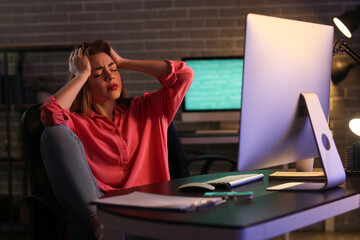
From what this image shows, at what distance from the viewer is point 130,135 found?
1927 millimetres

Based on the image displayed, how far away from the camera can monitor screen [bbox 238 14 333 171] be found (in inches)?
43.9

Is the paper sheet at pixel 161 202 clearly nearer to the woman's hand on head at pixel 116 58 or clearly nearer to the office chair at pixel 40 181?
the office chair at pixel 40 181

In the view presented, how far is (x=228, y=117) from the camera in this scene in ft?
12.0

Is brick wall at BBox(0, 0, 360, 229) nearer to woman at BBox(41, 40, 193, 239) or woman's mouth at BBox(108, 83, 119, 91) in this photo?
woman at BBox(41, 40, 193, 239)

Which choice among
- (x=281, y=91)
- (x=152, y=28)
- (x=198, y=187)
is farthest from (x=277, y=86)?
(x=152, y=28)

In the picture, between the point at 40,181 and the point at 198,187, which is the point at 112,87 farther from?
the point at 198,187

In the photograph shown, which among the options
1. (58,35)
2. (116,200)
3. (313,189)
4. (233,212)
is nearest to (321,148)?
(313,189)

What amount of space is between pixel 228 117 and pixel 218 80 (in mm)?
276

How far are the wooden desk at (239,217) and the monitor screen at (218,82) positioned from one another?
2493 millimetres

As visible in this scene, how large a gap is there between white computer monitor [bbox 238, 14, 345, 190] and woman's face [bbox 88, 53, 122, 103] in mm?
878

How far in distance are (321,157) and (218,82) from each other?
8.13 feet

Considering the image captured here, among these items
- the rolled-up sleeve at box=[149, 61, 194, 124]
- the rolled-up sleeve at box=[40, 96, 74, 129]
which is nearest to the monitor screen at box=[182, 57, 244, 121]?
the rolled-up sleeve at box=[149, 61, 194, 124]

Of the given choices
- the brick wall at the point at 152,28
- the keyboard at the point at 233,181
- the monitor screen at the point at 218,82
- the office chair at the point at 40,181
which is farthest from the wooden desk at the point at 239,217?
the brick wall at the point at 152,28

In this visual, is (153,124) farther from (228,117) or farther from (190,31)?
(190,31)
